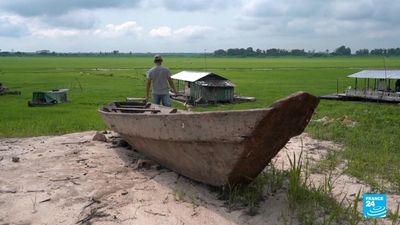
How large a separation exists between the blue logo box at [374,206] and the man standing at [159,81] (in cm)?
487

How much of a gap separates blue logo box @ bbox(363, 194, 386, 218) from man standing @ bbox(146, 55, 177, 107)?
4875mm

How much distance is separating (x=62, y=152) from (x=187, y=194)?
3184 millimetres

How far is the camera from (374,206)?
4594 mm

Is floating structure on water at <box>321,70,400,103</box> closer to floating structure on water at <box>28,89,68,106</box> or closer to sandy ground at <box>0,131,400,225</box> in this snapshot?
floating structure on water at <box>28,89,68,106</box>

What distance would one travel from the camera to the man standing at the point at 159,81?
28.0 ft

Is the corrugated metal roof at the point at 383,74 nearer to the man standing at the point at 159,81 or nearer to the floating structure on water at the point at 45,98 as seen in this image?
the man standing at the point at 159,81

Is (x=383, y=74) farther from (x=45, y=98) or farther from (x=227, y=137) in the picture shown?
(x=227, y=137)

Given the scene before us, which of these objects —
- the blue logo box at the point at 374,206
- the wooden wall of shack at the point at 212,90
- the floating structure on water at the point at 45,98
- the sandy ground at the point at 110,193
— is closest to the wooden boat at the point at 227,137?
the sandy ground at the point at 110,193

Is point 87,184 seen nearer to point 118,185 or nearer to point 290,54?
point 118,185

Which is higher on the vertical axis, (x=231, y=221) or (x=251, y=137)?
(x=251, y=137)

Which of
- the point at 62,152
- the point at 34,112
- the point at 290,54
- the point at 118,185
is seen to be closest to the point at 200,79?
the point at 34,112

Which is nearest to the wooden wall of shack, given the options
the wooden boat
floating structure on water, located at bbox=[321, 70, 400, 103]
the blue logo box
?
floating structure on water, located at bbox=[321, 70, 400, 103]

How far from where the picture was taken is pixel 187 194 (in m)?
5.41

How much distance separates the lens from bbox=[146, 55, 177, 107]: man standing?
336 inches
